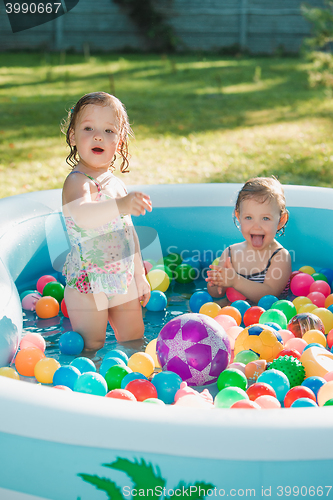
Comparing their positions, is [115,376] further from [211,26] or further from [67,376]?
[211,26]

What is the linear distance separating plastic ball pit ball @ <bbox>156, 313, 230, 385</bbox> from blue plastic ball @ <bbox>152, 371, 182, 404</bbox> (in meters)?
0.10

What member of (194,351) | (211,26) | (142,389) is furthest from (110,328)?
(211,26)

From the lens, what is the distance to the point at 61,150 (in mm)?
5406

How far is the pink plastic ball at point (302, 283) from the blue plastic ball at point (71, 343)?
3.74 feet

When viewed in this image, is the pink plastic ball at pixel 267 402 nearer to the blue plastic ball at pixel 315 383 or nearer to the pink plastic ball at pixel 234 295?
the blue plastic ball at pixel 315 383

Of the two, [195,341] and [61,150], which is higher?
[195,341]

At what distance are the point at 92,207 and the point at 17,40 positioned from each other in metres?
11.6

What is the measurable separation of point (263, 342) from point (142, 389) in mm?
521

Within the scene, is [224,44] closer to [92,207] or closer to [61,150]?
[61,150]

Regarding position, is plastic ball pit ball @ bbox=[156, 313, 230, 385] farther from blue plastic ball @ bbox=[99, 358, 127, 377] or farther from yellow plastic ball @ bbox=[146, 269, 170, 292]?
yellow plastic ball @ bbox=[146, 269, 170, 292]

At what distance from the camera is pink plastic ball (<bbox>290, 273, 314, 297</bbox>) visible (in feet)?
8.93

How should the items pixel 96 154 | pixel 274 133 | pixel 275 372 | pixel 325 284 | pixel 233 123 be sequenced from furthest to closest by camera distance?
1. pixel 233 123
2. pixel 274 133
3. pixel 325 284
4. pixel 96 154
5. pixel 275 372

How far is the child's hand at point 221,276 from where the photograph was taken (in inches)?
103

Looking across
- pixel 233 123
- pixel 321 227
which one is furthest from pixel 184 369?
pixel 233 123
